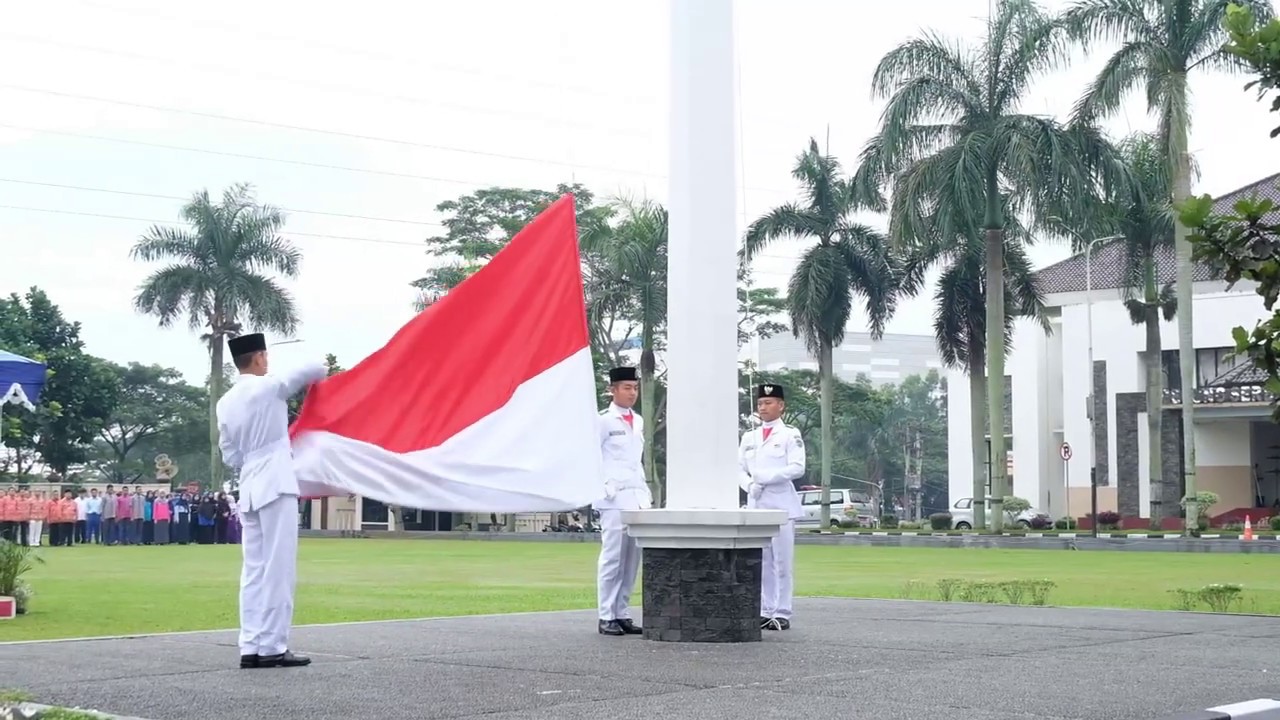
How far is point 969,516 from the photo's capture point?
62.0m

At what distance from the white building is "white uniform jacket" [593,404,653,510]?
129ft

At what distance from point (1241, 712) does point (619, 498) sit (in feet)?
17.2

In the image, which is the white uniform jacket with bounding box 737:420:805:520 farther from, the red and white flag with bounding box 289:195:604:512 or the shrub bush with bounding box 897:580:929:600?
the shrub bush with bounding box 897:580:929:600

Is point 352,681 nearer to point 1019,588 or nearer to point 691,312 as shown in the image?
point 691,312

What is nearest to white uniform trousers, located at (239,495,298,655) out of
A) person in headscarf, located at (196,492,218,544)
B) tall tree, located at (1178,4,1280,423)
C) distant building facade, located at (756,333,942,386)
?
tall tree, located at (1178,4,1280,423)

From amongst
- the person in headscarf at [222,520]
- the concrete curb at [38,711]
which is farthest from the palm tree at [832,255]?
the concrete curb at [38,711]

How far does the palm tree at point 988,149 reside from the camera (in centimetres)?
3844

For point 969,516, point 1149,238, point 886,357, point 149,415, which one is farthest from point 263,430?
point 886,357

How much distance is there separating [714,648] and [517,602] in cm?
654

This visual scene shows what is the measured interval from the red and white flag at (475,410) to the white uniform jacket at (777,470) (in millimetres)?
3282

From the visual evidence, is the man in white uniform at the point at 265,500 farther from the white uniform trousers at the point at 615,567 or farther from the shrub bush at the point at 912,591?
the shrub bush at the point at 912,591

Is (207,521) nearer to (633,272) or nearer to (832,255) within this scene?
(633,272)

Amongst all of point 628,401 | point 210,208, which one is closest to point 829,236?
point 210,208

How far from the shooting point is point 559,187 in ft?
179
